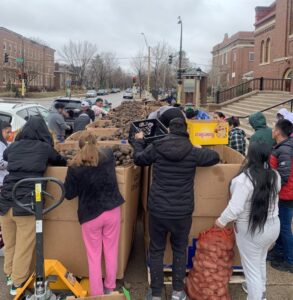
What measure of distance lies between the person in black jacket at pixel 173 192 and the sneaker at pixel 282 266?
1.41 m

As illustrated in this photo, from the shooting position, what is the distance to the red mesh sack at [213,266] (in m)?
3.59

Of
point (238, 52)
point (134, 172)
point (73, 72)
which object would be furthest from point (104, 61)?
point (134, 172)

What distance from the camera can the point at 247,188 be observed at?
331cm

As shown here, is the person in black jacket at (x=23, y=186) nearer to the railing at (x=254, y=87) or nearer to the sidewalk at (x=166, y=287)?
the sidewalk at (x=166, y=287)

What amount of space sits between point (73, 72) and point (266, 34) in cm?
8342

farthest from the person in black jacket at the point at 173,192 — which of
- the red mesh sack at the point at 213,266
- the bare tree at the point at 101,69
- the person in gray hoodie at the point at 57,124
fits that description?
the bare tree at the point at 101,69

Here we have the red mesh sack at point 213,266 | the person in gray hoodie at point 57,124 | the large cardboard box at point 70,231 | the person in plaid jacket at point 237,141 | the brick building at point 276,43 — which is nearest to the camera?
the red mesh sack at point 213,266

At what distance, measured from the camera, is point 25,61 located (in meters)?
79.8

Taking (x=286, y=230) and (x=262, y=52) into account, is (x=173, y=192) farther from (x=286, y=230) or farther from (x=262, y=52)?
(x=262, y=52)

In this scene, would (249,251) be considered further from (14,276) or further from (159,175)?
(14,276)

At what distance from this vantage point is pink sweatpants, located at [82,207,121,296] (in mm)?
3604

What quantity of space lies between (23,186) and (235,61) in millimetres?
64739

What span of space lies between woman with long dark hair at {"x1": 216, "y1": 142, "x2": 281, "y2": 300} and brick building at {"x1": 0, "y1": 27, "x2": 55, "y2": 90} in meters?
58.6

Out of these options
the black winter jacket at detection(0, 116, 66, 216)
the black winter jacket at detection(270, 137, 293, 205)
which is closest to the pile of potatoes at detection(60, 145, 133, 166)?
the black winter jacket at detection(0, 116, 66, 216)
